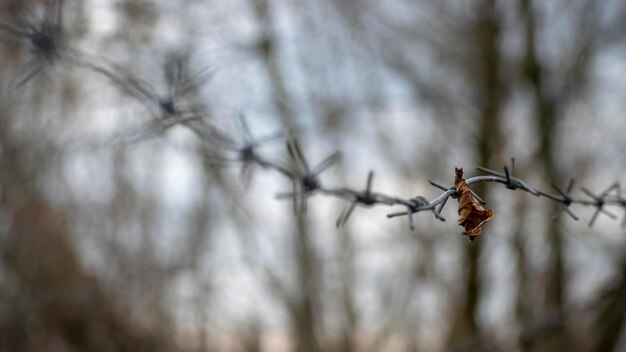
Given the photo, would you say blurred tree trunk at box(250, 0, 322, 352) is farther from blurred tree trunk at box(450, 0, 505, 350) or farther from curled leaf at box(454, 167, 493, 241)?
curled leaf at box(454, 167, 493, 241)

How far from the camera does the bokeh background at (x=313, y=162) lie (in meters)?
6.33

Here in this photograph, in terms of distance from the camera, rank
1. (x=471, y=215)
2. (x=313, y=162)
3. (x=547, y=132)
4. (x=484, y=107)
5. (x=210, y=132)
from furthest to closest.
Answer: (x=313, y=162) → (x=484, y=107) → (x=547, y=132) → (x=210, y=132) → (x=471, y=215)

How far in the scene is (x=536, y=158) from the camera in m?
6.44

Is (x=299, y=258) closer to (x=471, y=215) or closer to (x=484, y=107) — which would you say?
(x=484, y=107)

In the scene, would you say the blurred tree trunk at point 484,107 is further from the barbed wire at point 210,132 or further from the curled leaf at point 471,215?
the curled leaf at point 471,215

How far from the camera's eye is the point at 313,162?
26.1 feet

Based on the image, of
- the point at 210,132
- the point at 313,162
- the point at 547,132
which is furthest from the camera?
the point at 313,162

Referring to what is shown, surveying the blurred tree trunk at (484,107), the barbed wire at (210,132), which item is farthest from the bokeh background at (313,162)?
the barbed wire at (210,132)

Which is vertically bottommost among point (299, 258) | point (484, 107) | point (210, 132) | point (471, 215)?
point (471, 215)

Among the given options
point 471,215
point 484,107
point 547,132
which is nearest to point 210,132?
point 471,215

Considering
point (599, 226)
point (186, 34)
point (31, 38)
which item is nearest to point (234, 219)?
point (186, 34)

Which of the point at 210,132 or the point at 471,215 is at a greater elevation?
the point at 210,132

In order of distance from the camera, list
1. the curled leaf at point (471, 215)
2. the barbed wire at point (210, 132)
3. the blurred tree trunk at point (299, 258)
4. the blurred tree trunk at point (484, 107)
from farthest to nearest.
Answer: the blurred tree trunk at point (299, 258) → the blurred tree trunk at point (484, 107) → the barbed wire at point (210, 132) → the curled leaf at point (471, 215)

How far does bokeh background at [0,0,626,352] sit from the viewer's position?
20.8ft
